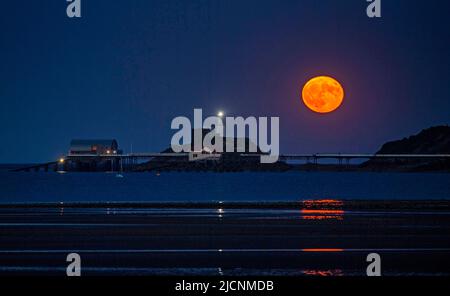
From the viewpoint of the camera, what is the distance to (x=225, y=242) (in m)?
18.5

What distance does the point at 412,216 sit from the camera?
28531 mm

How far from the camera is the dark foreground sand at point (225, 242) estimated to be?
14.0 metres

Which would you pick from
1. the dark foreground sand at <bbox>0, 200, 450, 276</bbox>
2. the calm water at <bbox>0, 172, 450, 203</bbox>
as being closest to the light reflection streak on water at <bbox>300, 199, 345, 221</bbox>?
the dark foreground sand at <bbox>0, 200, 450, 276</bbox>

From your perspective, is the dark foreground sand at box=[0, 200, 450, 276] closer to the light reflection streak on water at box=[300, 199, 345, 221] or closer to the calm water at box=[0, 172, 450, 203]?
the light reflection streak on water at box=[300, 199, 345, 221]

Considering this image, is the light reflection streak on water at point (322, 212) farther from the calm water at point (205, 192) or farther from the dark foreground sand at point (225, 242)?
the calm water at point (205, 192)

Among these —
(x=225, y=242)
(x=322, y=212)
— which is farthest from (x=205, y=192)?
(x=225, y=242)

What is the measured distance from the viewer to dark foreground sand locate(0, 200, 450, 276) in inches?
551

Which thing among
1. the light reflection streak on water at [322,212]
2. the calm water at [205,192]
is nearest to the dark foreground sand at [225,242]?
the light reflection streak on water at [322,212]

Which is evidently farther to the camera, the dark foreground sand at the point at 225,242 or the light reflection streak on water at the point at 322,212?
the light reflection streak on water at the point at 322,212

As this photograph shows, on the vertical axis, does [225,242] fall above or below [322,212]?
above

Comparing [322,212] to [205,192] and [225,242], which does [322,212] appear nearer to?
[225,242]
